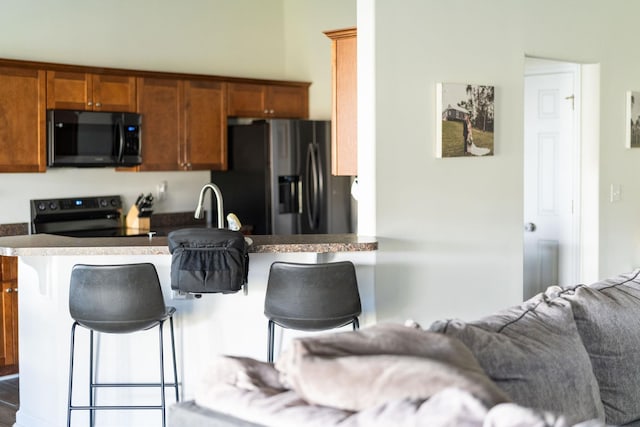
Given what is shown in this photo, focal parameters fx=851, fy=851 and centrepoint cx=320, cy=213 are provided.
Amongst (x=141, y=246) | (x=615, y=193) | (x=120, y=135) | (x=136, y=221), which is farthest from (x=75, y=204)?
(x=615, y=193)

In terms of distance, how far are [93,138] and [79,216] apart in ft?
1.97

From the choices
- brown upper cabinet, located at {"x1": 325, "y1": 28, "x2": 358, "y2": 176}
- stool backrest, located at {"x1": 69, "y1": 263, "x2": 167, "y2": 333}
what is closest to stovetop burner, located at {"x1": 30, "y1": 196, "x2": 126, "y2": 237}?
brown upper cabinet, located at {"x1": 325, "y1": 28, "x2": 358, "y2": 176}

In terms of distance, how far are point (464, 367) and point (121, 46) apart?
4.99m

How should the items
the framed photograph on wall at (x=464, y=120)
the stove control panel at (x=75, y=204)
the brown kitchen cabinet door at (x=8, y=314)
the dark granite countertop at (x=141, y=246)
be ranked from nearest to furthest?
1. the dark granite countertop at (x=141, y=246)
2. the framed photograph on wall at (x=464, y=120)
3. the brown kitchen cabinet door at (x=8, y=314)
4. the stove control panel at (x=75, y=204)

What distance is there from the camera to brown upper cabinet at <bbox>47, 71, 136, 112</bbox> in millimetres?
5781

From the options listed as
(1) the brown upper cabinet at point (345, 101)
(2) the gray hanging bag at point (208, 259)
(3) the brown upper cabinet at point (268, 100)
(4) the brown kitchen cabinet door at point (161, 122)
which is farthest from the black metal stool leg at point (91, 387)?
(3) the brown upper cabinet at point (268, 100)

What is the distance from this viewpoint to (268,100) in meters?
7.00

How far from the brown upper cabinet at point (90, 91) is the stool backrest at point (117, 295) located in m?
2.32

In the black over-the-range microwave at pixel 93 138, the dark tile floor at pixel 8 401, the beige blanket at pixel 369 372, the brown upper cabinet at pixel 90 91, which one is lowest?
the dark tile floor at pixel 8 401

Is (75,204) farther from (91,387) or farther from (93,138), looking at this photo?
(91,387)

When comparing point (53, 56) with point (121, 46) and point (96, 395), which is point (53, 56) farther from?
point (96, 395)

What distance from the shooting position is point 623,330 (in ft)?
9.66

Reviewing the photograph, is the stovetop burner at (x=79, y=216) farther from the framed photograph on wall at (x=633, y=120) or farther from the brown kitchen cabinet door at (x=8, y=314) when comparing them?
the framed photograph on wall at (x=633, y=120)

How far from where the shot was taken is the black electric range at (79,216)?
5941 millimetres
